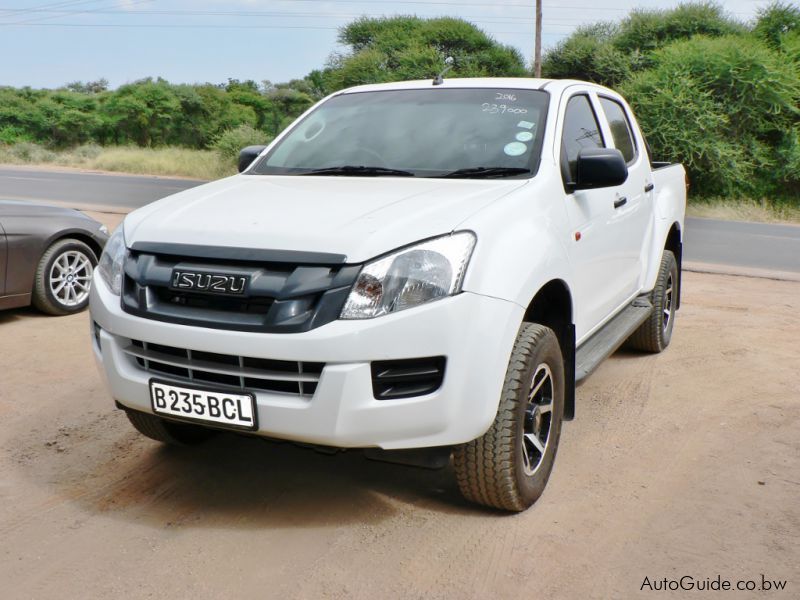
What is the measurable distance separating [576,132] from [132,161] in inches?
1295

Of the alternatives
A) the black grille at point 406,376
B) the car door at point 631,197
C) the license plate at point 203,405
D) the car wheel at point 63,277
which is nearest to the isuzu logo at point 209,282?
the license plate at point 203,405

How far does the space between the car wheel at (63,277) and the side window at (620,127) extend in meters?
4.09

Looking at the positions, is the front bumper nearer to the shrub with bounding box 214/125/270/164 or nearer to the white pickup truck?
the white pickup truck

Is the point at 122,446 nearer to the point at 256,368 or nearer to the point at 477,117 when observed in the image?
the point at 256,368

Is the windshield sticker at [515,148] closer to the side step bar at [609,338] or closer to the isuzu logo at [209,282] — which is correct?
the side step bar at [609,338]

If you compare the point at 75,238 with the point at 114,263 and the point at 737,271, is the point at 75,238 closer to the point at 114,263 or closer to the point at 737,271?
the point at 114,263

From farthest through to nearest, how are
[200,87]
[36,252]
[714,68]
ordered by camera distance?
[200,87] → [714,68] → [36,252]

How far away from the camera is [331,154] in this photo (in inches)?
169

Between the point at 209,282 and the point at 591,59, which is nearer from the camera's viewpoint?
the point at 209,282

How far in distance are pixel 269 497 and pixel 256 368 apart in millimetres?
881

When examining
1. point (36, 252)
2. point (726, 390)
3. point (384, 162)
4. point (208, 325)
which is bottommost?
point (726, 390)

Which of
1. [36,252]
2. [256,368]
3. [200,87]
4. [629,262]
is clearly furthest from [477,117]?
[200,87]

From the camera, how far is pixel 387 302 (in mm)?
2895

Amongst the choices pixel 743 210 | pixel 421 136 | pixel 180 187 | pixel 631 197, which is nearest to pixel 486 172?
pixel 421 136
